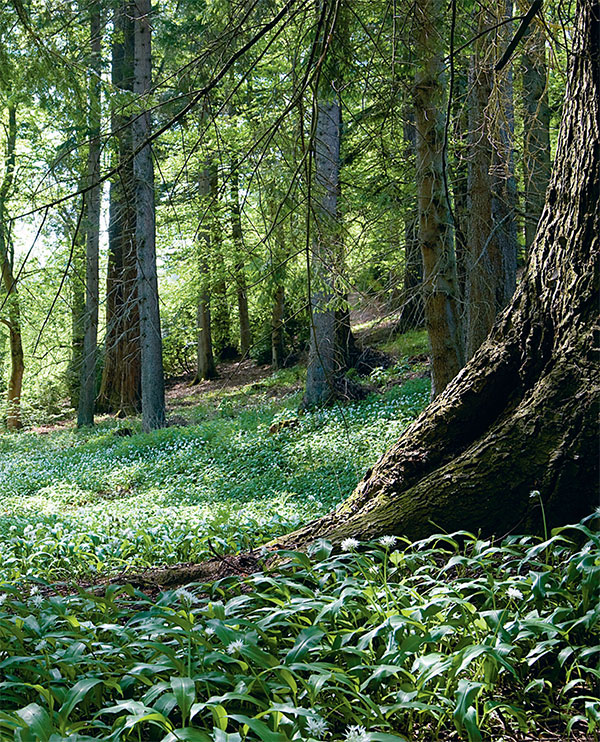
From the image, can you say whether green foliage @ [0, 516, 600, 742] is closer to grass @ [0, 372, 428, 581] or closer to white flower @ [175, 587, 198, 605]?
white flower @ [175, 587, 198, 605]

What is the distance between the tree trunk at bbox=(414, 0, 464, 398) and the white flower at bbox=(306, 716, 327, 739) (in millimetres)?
4242

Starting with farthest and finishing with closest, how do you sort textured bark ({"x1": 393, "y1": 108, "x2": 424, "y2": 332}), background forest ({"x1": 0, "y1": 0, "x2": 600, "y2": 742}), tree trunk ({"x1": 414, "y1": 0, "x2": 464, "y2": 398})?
1. textured bark ({"x1": 393, "y1": 108, "x2": 424, "y2": 332})
2. tree trunk ({"x1": 414, "y1": 0, "x2": 464, "y2": 398})
3. background forest ({"x1": 0, "y1": 0, "x2": 600, "y2": 742})

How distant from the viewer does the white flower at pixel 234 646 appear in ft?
6.66

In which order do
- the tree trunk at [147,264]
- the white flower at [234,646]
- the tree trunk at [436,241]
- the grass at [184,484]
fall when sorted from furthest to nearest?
1. the tree trunk at [147,264]
2. the tree trunk at [436,241]
3. the grass at [184,484]
4. the white flower at [234,646]

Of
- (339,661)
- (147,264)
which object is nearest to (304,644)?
(339,661)

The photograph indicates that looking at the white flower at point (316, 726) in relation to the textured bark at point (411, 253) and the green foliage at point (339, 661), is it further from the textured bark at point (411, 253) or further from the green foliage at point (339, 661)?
the textured bark at point (411, 253)

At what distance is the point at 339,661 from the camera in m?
2.16

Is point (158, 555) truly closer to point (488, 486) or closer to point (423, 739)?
point (488, 486)

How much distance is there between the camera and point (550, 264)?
9.71 ft

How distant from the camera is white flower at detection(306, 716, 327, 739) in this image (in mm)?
1662

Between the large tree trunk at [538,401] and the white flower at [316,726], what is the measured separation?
4.51 ft

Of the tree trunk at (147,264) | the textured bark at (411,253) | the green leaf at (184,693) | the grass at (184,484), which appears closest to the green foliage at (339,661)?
the green leaf at (184,693)

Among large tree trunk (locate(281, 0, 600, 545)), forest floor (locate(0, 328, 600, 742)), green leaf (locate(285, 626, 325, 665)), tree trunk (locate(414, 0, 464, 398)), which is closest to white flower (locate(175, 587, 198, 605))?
forest floor (locate(0, 328, 600, 742))

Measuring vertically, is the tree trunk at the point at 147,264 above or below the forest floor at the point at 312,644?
above
